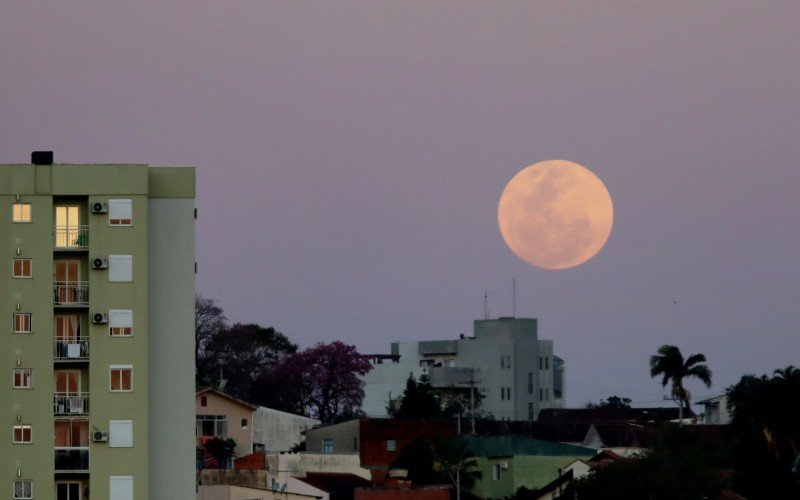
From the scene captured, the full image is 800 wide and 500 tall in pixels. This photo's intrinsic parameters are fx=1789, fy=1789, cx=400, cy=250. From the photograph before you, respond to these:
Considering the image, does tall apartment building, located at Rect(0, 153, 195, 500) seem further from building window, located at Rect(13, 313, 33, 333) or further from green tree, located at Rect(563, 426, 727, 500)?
green tree, located at Rect(563, 426, 727, 500)

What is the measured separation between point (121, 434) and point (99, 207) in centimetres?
748

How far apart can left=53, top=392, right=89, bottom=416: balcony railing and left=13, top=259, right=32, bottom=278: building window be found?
4084mm

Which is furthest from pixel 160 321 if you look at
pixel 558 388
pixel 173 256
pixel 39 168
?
pixel 558 388

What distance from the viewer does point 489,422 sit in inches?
5507

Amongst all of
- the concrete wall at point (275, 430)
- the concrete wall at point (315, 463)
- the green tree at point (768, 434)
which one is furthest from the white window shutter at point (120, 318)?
the concrete wall at point (275, 430)

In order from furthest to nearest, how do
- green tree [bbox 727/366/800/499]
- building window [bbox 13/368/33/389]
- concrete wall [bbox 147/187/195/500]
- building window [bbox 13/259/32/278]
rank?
green tree [bbox 727/366/800/499] → concrete wall [bbox 147/187/195/500] → building window [bbox 13/259/32/278] → building window [bbox 13/368/33/389]

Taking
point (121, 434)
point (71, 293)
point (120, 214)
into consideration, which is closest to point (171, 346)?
point (121, 434)

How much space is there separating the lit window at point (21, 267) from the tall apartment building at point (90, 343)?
4 centimetres

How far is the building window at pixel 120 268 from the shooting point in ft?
193

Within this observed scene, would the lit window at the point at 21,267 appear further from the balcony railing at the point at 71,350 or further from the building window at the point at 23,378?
the building window at the point at 23,378

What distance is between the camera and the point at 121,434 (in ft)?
191

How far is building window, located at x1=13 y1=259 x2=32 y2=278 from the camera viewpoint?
58.9 metres

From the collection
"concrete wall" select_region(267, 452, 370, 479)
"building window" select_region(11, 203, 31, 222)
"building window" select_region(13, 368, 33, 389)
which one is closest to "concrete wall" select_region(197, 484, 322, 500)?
"concrete wall" select_region(267, 452, 370, 479)

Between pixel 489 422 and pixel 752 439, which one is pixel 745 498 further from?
pixel 489 422
